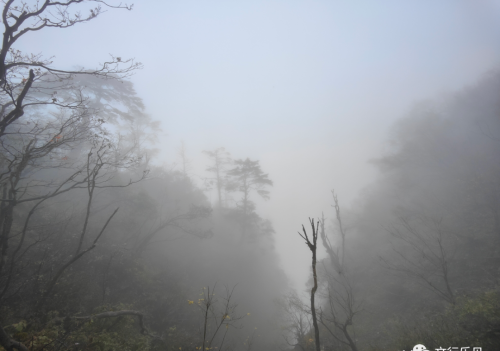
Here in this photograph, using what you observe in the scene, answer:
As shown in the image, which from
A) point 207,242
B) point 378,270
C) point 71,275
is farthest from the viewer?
point 207,242

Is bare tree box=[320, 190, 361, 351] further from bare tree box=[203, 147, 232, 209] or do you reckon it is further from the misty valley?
bare tree box=[203, 147, 232, 209]

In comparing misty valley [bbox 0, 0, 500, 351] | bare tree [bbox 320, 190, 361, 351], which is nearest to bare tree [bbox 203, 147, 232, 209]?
misty valley [bbox 0, 0, 500, 351]

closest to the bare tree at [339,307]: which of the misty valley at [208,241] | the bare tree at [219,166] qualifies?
the misty valley at [208,241]

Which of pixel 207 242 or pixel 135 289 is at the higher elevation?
pixel 207 242

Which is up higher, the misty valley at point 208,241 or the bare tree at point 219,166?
the bare tree at point 219,166

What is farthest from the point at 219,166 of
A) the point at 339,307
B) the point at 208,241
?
the point at 339,307

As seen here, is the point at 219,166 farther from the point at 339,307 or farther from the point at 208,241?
the point at 339,307

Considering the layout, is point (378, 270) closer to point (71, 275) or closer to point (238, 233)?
point (238, 233)

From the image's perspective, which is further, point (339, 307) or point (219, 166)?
→ point (219, 166)

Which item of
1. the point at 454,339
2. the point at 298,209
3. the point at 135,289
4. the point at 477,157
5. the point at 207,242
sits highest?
the point at 298,209

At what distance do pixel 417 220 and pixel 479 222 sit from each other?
4.26 meters

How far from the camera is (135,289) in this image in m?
10.4

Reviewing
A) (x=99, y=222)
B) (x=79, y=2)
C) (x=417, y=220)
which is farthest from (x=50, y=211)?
(x=417, y=220)

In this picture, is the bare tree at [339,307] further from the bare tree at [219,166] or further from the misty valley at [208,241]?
the bare tree at [219,166]
